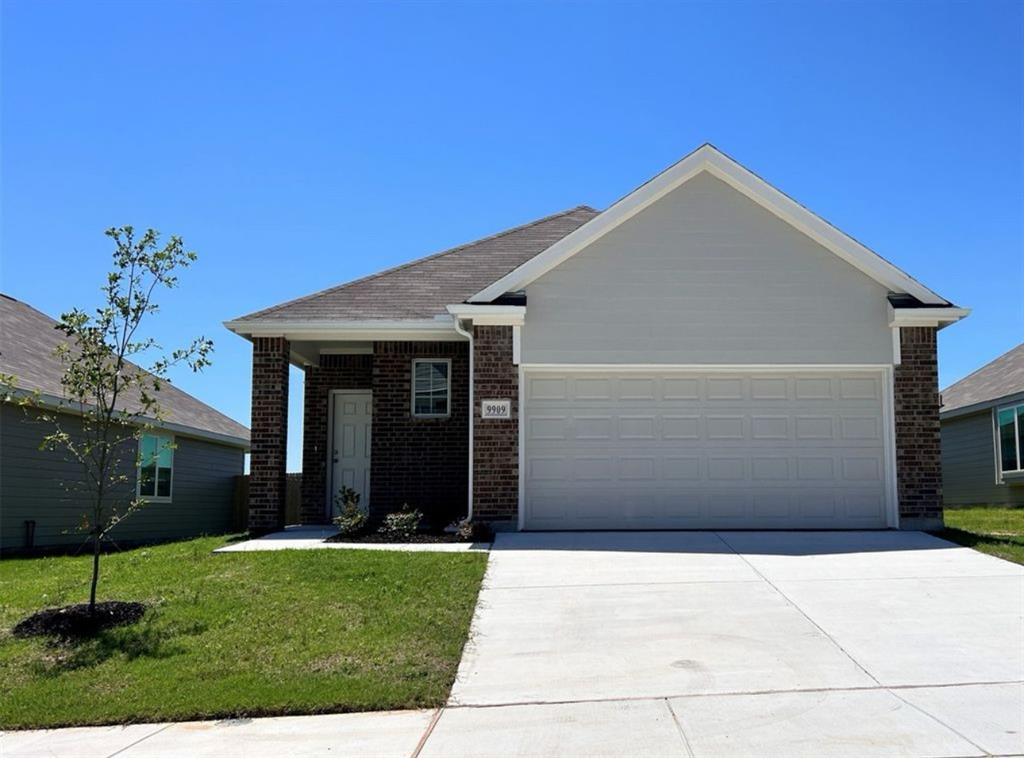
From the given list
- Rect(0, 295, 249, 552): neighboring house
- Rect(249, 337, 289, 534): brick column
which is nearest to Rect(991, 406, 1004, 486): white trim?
Rect(249, 337, 289, 534): brick column

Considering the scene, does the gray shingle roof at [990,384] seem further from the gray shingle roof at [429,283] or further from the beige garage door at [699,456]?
the gray shingle roof at [429,283]

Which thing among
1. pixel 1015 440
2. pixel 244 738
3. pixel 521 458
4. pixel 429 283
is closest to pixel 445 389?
pixel 429 283

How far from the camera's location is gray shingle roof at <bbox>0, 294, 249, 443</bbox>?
15284 millimetres

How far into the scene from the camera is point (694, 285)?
1289cm

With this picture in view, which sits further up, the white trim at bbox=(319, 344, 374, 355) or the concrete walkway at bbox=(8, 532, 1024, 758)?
the white trim at bbox=(319, 344, 374, 355)

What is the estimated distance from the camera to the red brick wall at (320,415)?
50.5 feet

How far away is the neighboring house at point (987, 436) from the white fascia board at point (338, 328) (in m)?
13.5

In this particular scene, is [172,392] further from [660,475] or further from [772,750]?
[772,750]

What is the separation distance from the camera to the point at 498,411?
12.6 m

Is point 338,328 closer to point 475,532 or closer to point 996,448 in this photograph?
point 475,532

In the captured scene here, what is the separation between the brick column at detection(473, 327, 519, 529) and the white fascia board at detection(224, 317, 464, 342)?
1.09 metres

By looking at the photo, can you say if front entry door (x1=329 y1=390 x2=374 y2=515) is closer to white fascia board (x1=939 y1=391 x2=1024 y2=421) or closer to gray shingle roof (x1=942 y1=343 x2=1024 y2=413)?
white fascia board (x1=939 y1=391 x2=1024 y2=421)

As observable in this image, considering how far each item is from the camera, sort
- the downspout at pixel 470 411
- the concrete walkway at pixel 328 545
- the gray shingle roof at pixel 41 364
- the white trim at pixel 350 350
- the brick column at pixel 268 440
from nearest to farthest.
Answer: the concrete walkway at pixel 328 545 < the downspout at pixel 470 411 < the brick column at pixel 268 440 < the gray shingle roof at pixel 41 364 < the white trim at pixel 350 350

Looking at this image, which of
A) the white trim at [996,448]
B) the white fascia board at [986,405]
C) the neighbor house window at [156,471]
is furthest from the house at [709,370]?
the white trim at [996,448]
